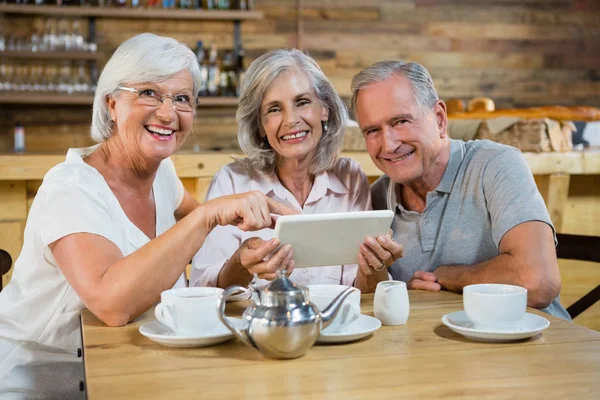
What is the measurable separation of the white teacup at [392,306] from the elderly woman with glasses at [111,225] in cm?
32

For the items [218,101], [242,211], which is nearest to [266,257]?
[242,211]

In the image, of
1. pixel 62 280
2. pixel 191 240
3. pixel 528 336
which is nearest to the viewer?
pixel 528 336

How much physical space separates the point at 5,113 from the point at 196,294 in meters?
4.27

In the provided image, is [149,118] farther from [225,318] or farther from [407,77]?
[225,318]

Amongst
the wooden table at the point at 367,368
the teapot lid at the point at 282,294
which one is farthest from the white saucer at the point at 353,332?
the teapot lid at the point at 282,294

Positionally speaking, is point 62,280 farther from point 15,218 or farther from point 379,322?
point 15,218

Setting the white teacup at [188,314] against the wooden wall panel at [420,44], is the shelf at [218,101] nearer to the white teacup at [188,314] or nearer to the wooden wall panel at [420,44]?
the wooden wall panel at [420,44]

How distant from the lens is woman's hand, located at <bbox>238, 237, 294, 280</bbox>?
5.05 feet

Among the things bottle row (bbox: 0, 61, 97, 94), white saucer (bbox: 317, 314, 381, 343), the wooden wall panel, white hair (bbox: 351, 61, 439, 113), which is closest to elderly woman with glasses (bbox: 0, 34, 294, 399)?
white saucer (bbox: 317, 314, 381, 343)

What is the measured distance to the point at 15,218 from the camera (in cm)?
307

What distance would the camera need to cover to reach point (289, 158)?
2146 mm

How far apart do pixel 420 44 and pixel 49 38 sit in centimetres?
275

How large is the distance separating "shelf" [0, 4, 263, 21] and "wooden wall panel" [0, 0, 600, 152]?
21 centimetres

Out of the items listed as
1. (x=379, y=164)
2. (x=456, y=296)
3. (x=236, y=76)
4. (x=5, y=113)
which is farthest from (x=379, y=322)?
(x=5, y=113)
